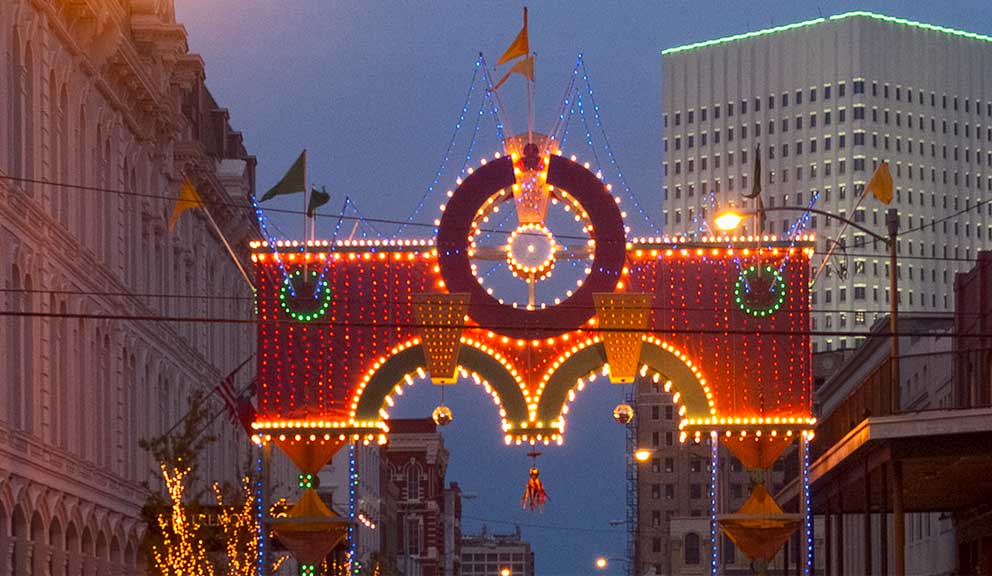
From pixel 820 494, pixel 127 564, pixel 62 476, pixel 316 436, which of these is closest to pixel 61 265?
pixel 62 476

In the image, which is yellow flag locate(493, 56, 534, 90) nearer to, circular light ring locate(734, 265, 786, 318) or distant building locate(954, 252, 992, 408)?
circular light ring locate(734, 265, 786, 318)

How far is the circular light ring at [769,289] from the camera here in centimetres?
3925

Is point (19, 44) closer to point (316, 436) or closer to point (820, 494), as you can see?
point (316, 436)

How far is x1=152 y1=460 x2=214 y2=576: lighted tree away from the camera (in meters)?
45.2

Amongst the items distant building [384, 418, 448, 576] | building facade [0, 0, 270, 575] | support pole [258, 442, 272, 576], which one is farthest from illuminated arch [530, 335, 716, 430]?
distant building [384, 418, 448, 576]

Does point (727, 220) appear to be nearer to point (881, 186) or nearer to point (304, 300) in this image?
point (881, 186)

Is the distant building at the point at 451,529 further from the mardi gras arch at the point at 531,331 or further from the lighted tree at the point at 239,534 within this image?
the mardi gras arch at the point at 531,331

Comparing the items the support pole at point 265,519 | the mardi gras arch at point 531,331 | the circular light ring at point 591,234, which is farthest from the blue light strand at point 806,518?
the support pole at point 265,519

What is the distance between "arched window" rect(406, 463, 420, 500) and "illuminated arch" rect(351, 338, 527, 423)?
103840 millimetres

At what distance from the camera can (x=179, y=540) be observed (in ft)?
151

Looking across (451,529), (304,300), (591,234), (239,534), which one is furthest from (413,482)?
(591,234)

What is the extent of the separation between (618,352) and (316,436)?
555cm

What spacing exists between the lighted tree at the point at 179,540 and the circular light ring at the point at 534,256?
33.3 ft

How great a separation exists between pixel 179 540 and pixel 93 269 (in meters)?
5.99
